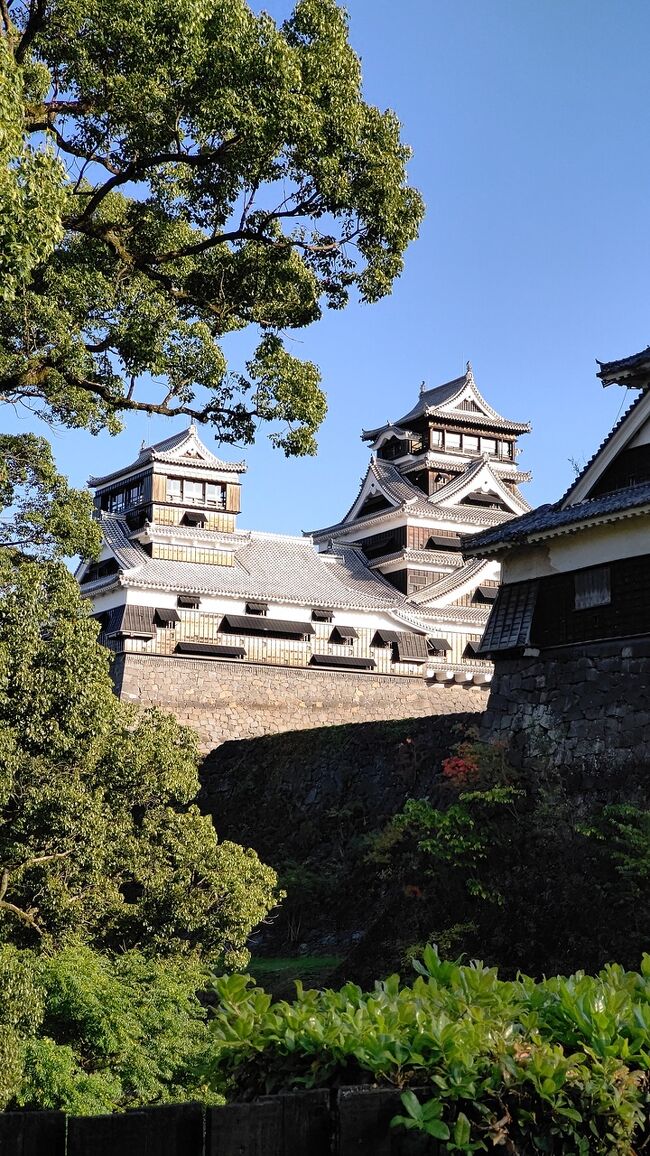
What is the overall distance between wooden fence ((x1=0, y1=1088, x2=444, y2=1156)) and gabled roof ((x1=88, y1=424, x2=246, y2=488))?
33.2m

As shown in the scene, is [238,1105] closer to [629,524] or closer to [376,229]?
[376,229]

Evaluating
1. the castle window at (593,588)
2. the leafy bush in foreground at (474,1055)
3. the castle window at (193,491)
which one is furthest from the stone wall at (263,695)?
the leafy bush in foreground at (474,1055)

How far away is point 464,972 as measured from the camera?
337cm

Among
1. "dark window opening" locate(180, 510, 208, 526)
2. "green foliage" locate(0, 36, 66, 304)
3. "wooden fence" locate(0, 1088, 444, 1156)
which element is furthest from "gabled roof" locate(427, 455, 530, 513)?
"wooden fence" locate(0, 1088, 444, 1156)

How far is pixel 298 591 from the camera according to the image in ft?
110

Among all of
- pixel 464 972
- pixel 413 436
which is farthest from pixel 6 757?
pixel 413 436

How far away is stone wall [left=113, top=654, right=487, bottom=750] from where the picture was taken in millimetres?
29969

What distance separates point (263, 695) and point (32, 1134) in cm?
2910

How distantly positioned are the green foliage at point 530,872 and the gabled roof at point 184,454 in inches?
839

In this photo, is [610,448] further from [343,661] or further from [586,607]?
[343,661]

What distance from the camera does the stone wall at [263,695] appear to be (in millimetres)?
29969

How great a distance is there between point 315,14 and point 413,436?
29.3m

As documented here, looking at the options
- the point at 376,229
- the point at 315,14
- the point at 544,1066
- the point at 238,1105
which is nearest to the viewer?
the point at 238,1105

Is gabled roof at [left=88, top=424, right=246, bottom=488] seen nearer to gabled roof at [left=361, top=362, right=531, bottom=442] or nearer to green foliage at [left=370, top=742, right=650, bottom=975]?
gabled roof at [left=361, top=362, right=531, bottom=442]
